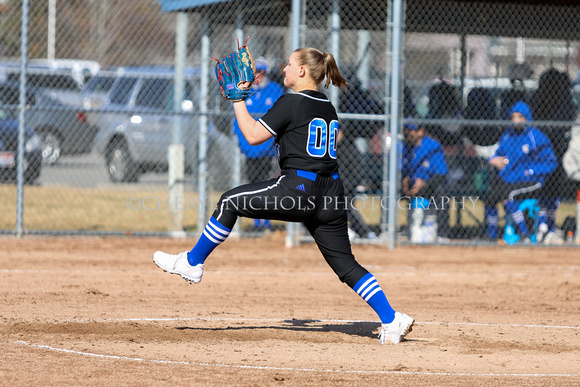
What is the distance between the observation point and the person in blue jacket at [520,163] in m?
11.8

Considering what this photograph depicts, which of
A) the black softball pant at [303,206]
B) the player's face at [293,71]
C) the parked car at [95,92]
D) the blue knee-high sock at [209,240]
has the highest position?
the parked car at [95,92]

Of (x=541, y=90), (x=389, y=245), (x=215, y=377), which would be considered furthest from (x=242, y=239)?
(x=215, y=377)

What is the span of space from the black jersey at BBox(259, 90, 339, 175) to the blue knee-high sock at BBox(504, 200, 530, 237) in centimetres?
712

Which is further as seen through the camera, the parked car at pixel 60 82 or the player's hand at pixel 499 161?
the parked car at pixel 60 82

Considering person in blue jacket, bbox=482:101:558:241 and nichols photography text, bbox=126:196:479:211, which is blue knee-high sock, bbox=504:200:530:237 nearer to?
person in blue jacket, bbox=482:101:558:241

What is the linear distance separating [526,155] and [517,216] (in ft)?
2.94

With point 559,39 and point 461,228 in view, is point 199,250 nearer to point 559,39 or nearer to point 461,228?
point 461,228

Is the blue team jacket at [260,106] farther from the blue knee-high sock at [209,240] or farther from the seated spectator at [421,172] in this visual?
the blue knee-high sock at [209,240]

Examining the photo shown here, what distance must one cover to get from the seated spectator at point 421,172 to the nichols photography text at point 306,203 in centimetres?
6

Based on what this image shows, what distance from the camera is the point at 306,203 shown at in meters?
5.25

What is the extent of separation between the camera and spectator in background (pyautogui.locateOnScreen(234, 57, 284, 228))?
38.6ft

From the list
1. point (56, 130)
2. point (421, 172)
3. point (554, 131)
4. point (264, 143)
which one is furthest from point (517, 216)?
point (56, 130)

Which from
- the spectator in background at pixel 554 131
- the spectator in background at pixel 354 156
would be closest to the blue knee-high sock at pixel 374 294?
the spectator in background at pixel 354 156

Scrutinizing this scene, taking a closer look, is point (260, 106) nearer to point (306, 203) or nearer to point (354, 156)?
point (354, 156)
